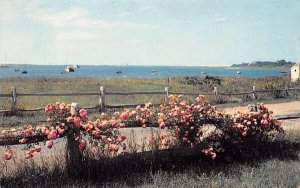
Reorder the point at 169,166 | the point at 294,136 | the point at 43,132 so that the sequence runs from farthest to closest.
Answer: the point at 294,136 < the point at 169,166 < the point at 43,132

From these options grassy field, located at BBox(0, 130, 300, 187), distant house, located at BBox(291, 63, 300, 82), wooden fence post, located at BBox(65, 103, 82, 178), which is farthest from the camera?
distant house, located at BBox(291, 63, 300, 82)

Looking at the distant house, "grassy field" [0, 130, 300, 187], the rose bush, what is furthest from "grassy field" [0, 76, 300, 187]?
the distant house

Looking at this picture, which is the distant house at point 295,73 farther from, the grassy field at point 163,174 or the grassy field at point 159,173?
the grassy field at point 163,174

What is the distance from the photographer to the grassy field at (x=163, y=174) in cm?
643

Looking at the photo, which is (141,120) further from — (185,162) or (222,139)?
(222,139)

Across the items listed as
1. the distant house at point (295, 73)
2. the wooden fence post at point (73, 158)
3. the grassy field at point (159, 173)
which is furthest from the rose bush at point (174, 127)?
the distant house at point (295, 73)

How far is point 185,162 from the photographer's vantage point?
764 cm

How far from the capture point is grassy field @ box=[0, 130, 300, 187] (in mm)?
6430

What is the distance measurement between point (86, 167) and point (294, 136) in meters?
5.39

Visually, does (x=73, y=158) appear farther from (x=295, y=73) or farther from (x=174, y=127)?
(x=295, y=73)

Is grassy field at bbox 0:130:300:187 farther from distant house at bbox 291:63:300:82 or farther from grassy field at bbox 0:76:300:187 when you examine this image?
distant house at bbox 291:63:300:82

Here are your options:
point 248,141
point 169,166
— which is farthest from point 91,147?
point 248,141

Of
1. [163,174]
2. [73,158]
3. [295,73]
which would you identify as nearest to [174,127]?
[163,174]

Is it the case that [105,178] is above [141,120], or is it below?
below
